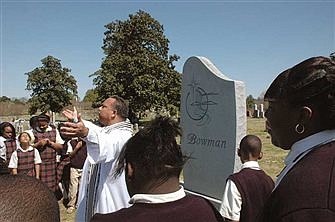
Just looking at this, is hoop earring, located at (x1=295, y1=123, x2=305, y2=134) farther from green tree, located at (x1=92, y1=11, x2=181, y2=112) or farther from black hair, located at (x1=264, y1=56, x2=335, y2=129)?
green tree, located at (x1=92, y1=11, x2=181, y2=112)

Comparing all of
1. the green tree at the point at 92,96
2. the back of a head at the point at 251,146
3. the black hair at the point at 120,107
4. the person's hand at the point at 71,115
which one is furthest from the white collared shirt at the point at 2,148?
the green tree at the point at 92,96

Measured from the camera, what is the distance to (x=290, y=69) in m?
1.73

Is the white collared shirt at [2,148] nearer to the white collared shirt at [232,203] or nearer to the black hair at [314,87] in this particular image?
the white collared shirt at [232,203]

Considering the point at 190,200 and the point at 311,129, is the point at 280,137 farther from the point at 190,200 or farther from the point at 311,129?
the point at 190,200

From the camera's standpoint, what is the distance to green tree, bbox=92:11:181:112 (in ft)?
112

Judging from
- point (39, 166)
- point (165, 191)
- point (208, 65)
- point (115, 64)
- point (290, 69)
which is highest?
point (115, 64)

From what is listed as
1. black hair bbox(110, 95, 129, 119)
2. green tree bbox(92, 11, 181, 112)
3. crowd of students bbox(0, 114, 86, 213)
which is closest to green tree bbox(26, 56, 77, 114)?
green tree bbox(92, 11, 181, 112)

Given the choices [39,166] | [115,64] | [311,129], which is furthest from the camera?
[115,64]

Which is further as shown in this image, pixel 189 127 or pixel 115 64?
pixel 115 64

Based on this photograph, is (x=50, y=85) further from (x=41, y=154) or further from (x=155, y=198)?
(x=155, y=198)

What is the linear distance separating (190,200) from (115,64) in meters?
33.4

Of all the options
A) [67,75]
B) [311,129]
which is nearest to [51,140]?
[311,129]

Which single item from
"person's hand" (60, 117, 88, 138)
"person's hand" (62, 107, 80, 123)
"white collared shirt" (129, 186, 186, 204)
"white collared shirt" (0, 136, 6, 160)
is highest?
"person's hand" (62, 107, 80, 123)

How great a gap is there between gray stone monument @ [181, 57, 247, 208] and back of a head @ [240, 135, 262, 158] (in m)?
2.56
